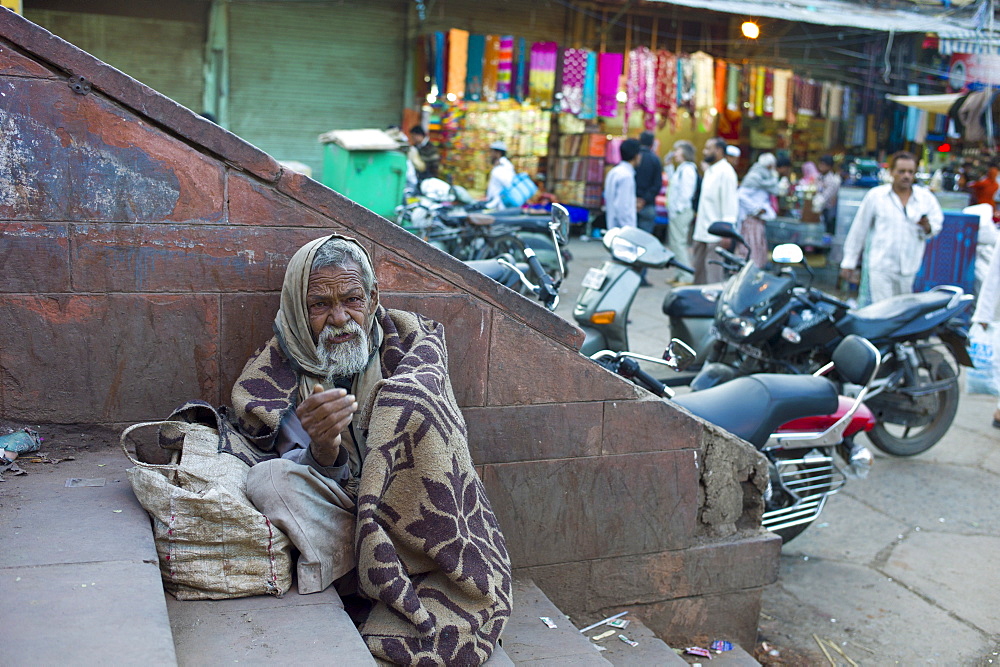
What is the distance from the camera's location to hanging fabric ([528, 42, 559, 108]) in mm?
13039

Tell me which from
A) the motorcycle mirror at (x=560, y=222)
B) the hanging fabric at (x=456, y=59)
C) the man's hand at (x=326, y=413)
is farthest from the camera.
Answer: the hanging fabric at (x=456, y=59)

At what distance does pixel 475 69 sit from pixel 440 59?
0.52m

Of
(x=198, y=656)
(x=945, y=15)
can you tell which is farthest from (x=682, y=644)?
(x=945, y=15)

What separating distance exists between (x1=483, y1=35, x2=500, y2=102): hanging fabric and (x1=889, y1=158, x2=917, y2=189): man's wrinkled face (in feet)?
21.5

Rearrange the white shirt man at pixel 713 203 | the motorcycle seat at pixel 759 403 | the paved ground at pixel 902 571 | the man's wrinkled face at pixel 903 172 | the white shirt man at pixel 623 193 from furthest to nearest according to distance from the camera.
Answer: the white shirt man at pixel 623 193 < the white shirt man at pixel 713 203 < the man's wrinkled face at pixel 903 172 < the motorcycle seat at pixel 759 403 < the paved ground at pixel 902 571

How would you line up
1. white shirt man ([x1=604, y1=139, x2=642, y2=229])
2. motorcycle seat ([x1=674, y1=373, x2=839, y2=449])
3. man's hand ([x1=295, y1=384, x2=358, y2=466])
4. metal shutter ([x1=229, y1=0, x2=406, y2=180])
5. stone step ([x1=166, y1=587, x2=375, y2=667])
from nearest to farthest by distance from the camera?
1. stone step ([x1=166, y1=587, x2=375, y2=667])
2. man's hand ([x1=295, y1=384, x2=358, y2=466])
3. motorcycle seat ([x1=674, y1=373, x2=839, y2=449])
4. white shirt man ([x1=604, y1=139, x2=642, y2=229])
5. metal shutter ([x1=229, y1=0, x2=406, y2=180])

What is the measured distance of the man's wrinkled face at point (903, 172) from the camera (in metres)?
7.36

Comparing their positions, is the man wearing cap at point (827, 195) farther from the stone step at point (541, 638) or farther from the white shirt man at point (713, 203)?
the stone step at point (541, 638)

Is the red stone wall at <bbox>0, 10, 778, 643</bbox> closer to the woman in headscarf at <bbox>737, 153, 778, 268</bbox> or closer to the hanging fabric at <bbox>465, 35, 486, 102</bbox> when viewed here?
the woman in headscarf at <bbox>737, 153, 778, 268</bbox>

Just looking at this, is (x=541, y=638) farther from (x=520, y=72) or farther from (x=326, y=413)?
(x=520, y=72)

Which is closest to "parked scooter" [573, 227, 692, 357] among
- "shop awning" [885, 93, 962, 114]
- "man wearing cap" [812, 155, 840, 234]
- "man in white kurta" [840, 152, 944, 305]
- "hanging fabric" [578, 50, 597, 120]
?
"man in white kurta" [840, 152, 944, 305]

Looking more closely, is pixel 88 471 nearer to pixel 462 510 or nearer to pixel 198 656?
pixel 198 656

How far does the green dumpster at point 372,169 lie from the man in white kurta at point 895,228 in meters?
4.84

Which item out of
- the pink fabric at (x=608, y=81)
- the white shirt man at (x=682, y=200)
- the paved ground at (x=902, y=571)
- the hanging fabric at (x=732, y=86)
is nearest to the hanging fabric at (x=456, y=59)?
the pink fabric at (x=608, y=81)
